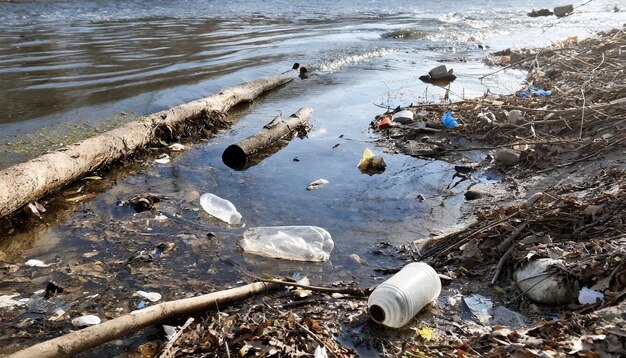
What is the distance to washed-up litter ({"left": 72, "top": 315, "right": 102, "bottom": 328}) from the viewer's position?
3.00 meters

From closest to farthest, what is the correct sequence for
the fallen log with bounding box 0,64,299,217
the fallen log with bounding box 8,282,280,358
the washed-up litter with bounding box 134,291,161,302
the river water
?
the fallen log with bounding box 8,282,280,358, the washed-up litter with bounding box 134,291,161,302, the river water, the fallen log with bounding box 0,64,299,217

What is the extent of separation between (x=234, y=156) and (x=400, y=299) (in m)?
3.62

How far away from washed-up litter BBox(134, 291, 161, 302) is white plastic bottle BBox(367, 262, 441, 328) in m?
1.38

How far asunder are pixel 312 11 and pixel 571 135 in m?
17.7

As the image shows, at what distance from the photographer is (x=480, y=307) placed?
10.7 ft

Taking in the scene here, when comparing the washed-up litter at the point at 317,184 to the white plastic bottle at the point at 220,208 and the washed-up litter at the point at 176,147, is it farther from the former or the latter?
the washed-up litter at the point at 176,147

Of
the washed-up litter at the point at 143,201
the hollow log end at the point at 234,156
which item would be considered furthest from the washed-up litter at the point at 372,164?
the washed-up litter at the point at 143,201

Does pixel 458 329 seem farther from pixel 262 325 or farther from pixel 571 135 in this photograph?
pixel 571 135

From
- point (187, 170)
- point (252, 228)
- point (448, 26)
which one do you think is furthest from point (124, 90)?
point (448, 26)

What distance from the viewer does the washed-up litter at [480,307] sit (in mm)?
3149

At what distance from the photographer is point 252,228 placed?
4.31m

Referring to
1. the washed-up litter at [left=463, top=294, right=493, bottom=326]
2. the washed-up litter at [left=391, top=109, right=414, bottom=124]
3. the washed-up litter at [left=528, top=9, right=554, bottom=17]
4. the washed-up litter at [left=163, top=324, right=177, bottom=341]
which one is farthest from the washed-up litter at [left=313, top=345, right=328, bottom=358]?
the washed-up litter at [left=528, top=9, right=554, bottom=17]

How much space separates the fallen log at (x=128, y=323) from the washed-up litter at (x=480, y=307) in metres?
1.36

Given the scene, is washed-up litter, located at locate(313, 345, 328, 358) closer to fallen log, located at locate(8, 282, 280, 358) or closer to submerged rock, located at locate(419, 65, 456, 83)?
fallen log, located at locate(8, 282, 280, 358)
